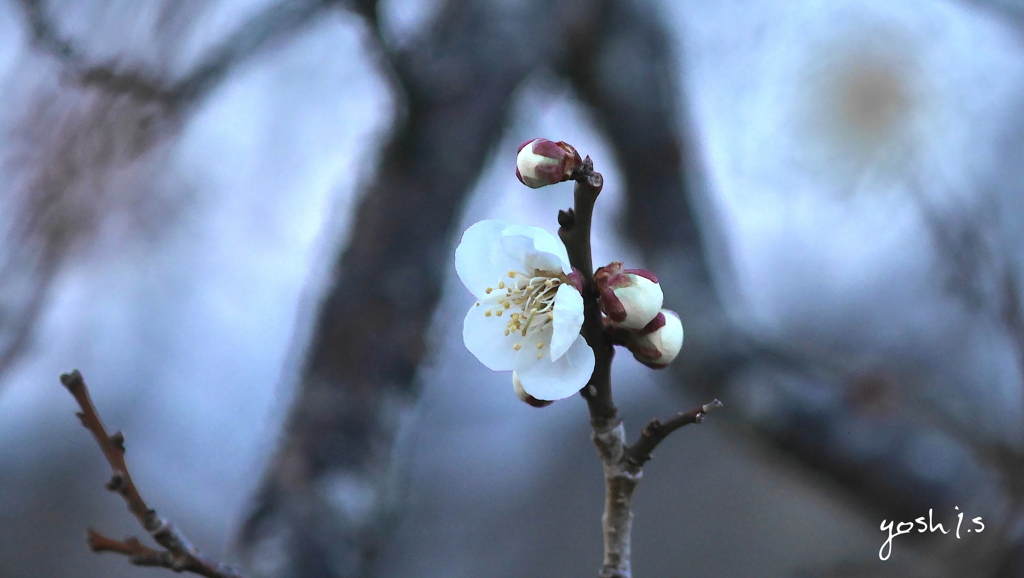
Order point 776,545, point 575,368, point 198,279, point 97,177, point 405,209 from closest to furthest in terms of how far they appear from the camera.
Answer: point 575,368, point 97,177, point 405,209, point 198,279, point 776,545

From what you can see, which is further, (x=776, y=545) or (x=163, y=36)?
(x=776, y=545)

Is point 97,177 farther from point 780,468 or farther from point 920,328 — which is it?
point 920,328

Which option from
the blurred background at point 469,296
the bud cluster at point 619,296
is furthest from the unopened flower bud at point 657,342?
the blurred background at point 469,296

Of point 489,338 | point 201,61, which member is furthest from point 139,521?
point 201,61

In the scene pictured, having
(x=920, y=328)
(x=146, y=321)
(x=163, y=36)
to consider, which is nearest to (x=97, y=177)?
(x=163, y=36)

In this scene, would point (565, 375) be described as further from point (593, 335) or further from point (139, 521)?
point (139, 521)

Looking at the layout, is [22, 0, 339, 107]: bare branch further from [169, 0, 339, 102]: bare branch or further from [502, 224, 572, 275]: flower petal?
[502, 224, 572, 275]: flower petal
